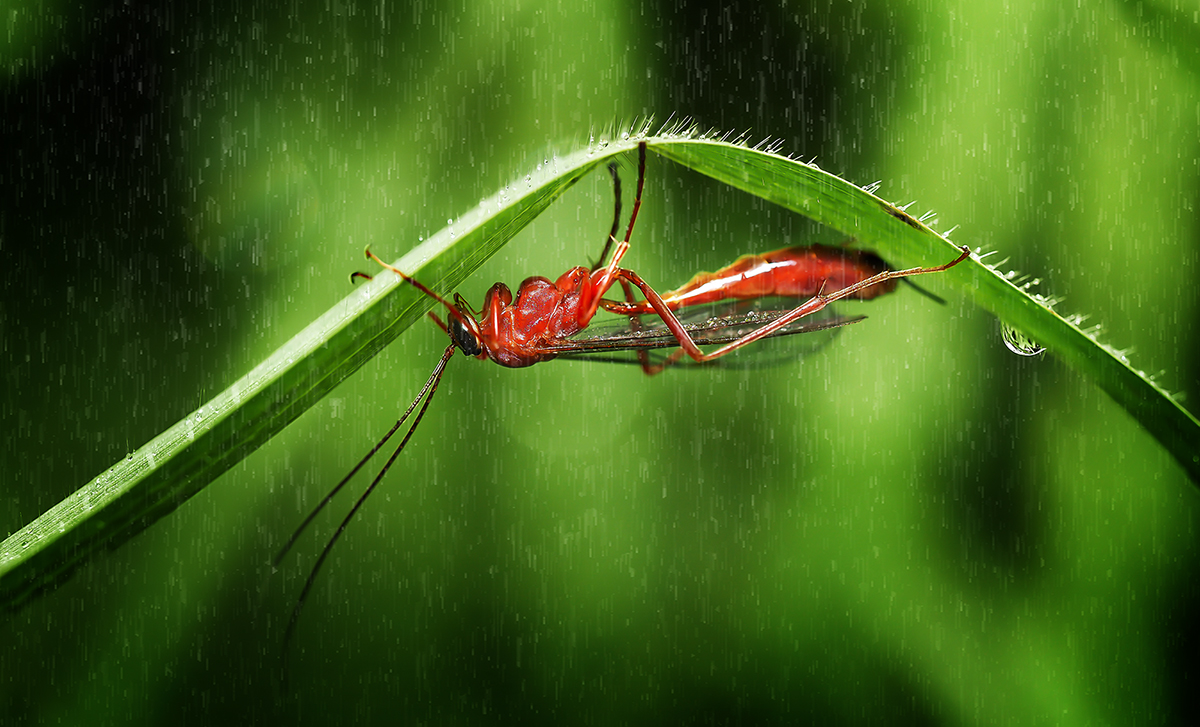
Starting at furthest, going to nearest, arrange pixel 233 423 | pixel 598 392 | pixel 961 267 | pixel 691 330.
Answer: pixel 598 392, pixel 691 330, pixel 961 267, pixel 233 423

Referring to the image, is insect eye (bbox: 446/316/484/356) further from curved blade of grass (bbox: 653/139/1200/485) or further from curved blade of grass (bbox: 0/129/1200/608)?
curved blade of grass (bbox: 653/139/1200/485)

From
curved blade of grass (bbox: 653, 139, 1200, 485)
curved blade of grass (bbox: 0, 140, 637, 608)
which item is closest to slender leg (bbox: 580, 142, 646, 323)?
curved blade of grass (bbox: 653, 139, 1200, 485)

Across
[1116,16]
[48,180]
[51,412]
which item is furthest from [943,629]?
[48,180]

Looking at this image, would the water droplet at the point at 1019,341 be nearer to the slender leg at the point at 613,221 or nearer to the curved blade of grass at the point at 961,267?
the curved blade of grass at the point at 961,267

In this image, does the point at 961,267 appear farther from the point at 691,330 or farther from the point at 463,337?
the point at 463,337

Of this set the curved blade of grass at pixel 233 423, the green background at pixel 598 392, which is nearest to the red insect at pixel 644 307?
the green background at pixel 598 392

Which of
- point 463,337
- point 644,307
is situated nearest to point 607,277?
point 644,307

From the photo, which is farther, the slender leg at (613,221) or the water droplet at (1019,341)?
the slender leg at (613,221)
